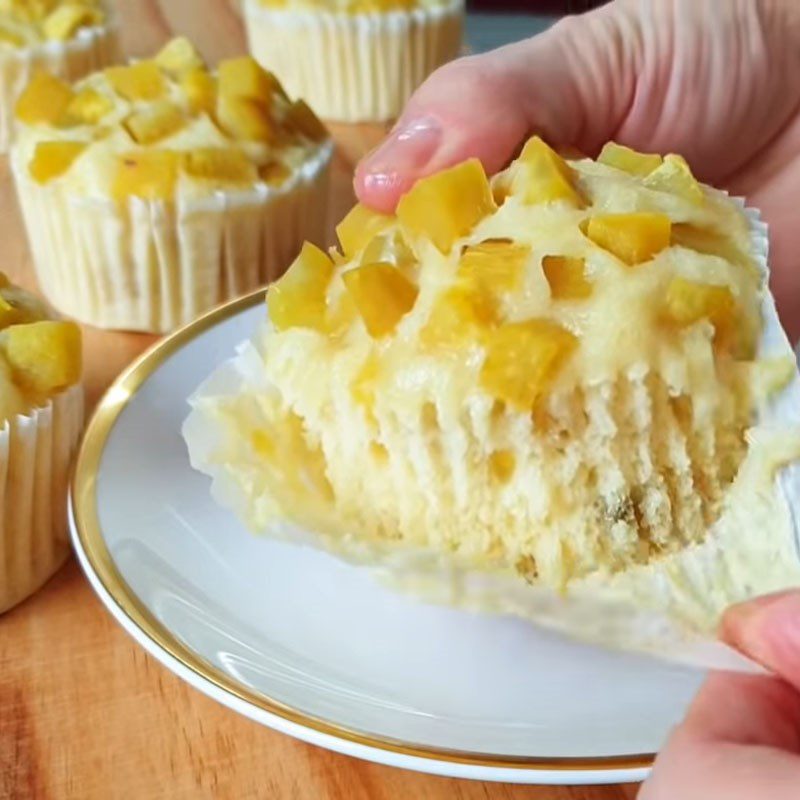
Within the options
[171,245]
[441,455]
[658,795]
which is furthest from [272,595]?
[171,245]

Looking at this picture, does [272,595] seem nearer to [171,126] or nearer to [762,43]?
[171,126]

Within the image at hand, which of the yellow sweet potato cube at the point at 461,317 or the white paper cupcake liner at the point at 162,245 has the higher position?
the yellow sweet potato cube at the point at 461,317

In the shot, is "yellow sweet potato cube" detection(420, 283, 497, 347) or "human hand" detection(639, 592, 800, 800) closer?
"human hand" detection(639, 592, 800, 800)

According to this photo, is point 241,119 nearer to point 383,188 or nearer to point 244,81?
point 244,81

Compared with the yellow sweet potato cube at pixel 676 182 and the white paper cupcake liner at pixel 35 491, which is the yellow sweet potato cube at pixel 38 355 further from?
the yellow sweet potato cube at pixel 676 182

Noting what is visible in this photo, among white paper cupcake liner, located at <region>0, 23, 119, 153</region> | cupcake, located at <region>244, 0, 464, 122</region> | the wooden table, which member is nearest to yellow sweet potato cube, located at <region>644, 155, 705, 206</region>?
the wooden table

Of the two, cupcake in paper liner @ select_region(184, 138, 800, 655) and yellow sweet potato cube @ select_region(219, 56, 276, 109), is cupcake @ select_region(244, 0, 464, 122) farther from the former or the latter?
cupcake in paper liner @ select_region(184, 138, 800, 655)

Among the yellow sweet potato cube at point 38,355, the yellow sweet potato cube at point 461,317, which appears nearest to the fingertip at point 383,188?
the yellow sweet potato cube at point 461,317
